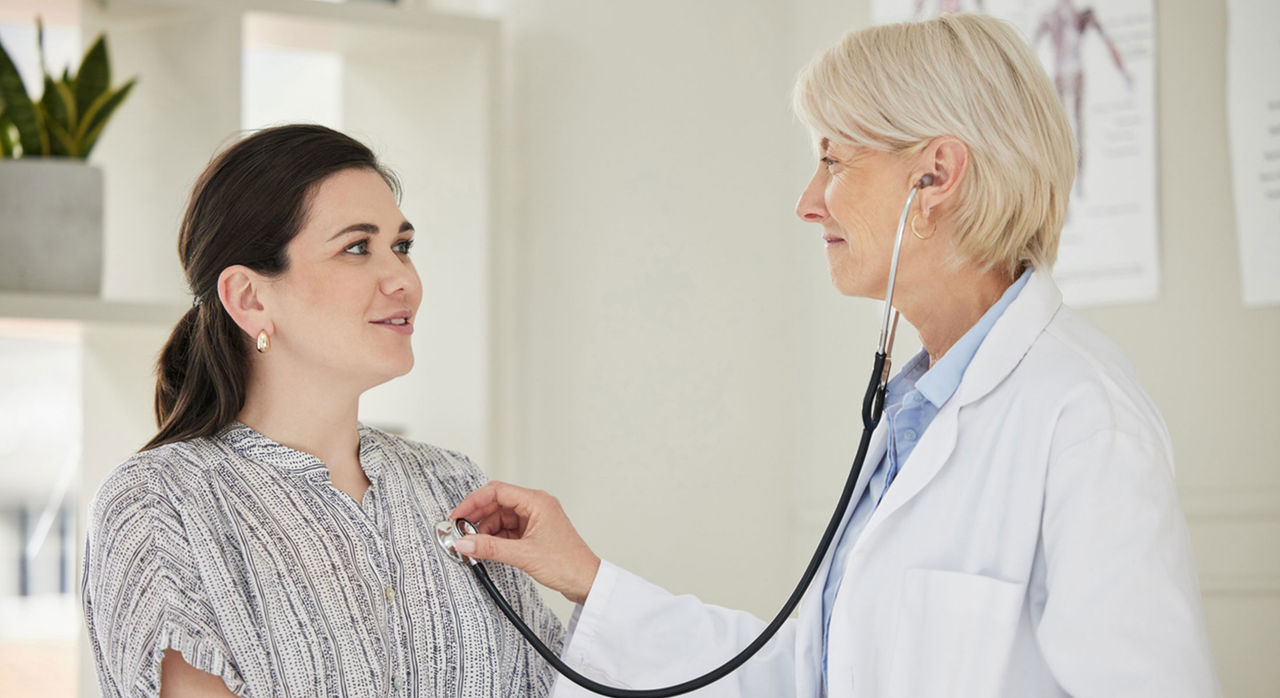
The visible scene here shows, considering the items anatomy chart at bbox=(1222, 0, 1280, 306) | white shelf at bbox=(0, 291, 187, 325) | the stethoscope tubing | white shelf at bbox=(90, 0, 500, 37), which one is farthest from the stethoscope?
white shelf at bbox=(90, 0, 500, 37)

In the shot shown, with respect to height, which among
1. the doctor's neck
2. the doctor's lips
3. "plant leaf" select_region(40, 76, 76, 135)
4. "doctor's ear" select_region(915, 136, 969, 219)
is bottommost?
the doctor's lips

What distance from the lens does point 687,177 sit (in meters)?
2.60

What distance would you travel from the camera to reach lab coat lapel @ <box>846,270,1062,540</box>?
1238 millimetres

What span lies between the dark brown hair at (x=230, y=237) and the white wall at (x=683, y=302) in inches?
43.8

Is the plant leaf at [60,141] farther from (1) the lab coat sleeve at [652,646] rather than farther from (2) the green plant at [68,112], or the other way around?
(1) the lab coat sleeve at [652,646]

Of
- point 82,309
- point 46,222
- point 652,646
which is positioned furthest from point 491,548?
point 46,222

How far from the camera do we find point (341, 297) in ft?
4.83

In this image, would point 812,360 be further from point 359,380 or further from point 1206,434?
point 359,380

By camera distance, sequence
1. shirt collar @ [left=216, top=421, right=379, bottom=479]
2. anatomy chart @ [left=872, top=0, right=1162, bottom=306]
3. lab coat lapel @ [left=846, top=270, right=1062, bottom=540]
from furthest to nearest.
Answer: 1. anatomy chart @ [left=872, top=0, right=1162, bottom=306]
2. shirt collar @ [left=216, top=421, right=379, bottom=479]
3. lab coat lapel @ [left=846, top=270, right=1062, bottom=540]

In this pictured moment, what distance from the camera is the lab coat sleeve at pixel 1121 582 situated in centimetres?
107

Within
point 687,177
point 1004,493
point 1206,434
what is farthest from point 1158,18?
point 1004,493

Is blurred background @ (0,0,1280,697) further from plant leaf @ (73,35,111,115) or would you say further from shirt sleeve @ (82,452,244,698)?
shirt sleeve @ (82,452,244,698)

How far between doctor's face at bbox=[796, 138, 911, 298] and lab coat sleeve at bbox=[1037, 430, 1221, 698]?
34 centimetres

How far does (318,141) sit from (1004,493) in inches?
35.8
